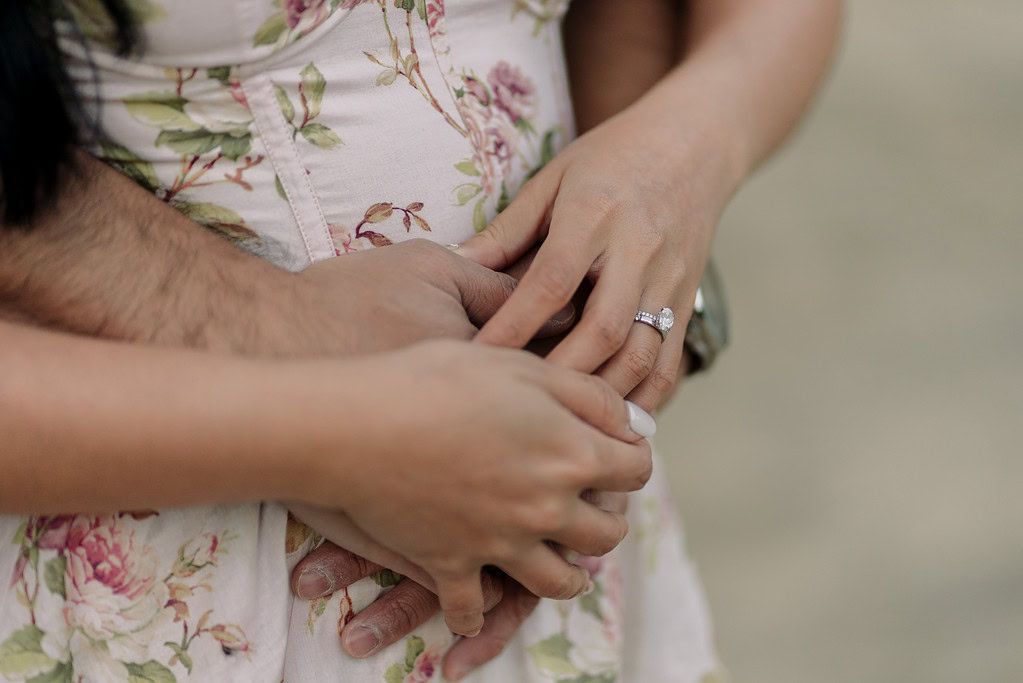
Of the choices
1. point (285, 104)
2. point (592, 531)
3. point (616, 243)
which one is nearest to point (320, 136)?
point (285, 104)

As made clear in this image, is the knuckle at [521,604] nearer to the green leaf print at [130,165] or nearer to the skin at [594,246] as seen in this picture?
the skin at [594,246]

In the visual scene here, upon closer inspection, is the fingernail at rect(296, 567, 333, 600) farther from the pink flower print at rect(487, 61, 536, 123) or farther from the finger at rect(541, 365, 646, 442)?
the pink flower print at rect(487, 61, 536, 123)

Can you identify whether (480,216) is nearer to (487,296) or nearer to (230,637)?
(487,296)

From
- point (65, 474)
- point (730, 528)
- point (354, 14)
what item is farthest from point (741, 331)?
point (65, 474)

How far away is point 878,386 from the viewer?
7.34 feet

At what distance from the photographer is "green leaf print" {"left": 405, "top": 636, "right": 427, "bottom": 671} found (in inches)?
28.1

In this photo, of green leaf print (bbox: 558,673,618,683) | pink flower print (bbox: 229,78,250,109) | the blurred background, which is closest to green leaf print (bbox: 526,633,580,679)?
green leaf print (bbox: 558,673,618,683)

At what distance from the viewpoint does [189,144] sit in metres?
0.64

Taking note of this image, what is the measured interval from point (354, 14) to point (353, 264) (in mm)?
193

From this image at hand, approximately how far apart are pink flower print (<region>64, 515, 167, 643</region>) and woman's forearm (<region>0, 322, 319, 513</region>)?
0.35 feet

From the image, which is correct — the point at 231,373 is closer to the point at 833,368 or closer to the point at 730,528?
the point at 730,528

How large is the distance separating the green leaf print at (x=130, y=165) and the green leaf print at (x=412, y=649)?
409 millimetres

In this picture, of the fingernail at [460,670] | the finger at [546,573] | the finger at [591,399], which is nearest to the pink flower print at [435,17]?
the finger at [591,399]

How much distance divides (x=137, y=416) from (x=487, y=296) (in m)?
0.27
